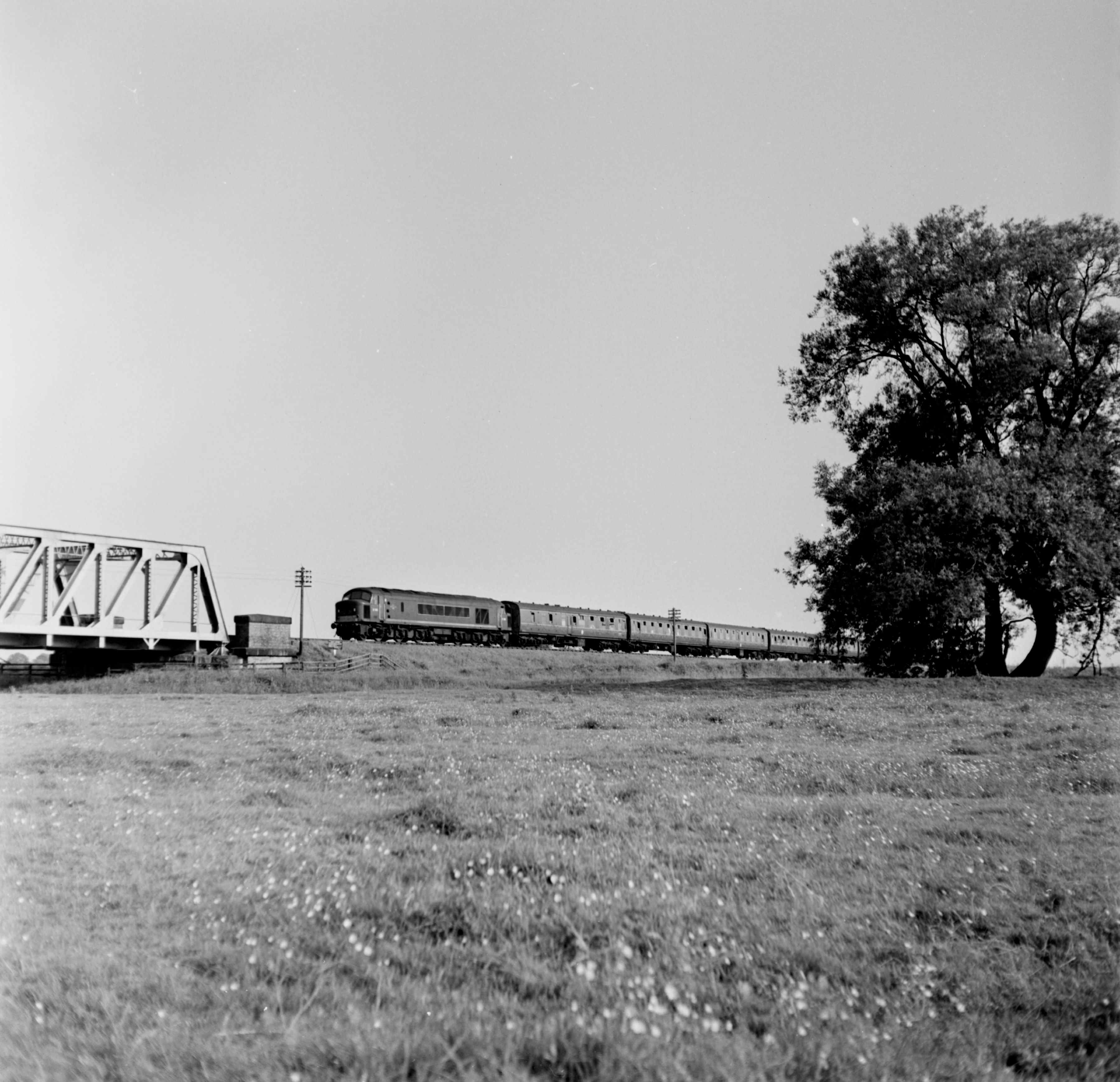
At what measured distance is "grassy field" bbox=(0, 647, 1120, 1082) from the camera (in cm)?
408

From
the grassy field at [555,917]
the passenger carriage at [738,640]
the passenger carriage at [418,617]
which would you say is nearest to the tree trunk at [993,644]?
the grassy field at [555,917]

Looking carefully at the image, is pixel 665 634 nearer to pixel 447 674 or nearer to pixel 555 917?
pixel 447 674

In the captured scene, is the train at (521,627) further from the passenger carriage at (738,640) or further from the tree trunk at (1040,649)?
the tree trunk at (1040,649)

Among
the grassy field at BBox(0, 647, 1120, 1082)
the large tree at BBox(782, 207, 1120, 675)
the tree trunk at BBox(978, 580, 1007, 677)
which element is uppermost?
the large tree at BBox(782, 207, 1120, 675)

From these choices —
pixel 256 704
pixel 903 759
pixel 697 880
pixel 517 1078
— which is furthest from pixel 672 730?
pixel 256 704

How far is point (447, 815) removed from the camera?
8477mm

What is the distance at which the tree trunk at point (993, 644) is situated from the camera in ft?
104

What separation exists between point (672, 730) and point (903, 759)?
5.40m

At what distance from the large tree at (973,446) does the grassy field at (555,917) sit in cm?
1556

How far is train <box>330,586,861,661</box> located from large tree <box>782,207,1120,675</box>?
82.1 feet

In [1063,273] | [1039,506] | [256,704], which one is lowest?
[256,704]

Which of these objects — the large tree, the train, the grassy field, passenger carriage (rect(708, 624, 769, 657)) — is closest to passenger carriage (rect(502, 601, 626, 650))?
the train

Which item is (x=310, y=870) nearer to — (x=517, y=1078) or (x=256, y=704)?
(x=517, y=1078)

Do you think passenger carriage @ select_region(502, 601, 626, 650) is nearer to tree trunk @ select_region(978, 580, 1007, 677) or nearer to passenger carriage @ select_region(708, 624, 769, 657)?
passenger carriage @ select_region(708, 624, 769, 657)
